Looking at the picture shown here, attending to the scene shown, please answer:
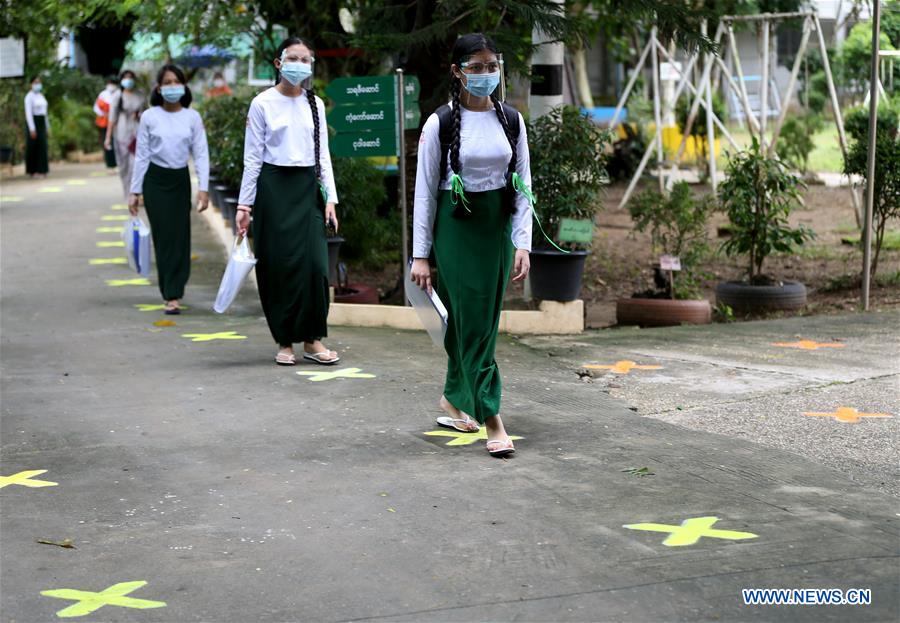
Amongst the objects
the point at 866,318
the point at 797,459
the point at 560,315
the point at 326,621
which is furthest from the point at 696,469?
the point at 866,318

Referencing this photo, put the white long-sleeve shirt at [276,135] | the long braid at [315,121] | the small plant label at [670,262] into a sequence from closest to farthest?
the white long-sleeve shirt at [276,135]
the long braid at [315,121]
the small plant label at [670,262]

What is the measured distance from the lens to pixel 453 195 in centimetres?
566

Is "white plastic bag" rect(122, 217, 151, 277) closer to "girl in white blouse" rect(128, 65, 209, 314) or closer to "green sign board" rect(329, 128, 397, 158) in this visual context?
"girl in white blouse" rect(128, 65, 209, 314)

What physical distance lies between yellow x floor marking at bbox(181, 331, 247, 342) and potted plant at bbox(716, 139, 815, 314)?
3.81 metres

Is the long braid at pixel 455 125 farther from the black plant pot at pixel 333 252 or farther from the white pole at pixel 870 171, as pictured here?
the white pole at pixel 870 171

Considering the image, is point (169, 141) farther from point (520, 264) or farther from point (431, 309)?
point (520, 264)

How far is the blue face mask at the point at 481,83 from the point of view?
556cm

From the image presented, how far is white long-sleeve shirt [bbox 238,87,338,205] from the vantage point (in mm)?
7469

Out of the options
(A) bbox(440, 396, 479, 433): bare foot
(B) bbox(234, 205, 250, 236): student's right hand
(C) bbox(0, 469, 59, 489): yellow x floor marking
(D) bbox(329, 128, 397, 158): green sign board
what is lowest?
(C) bbox(0, 469, 59, 489): yellow x floor marking

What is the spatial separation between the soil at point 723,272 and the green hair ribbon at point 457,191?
14.0 ft

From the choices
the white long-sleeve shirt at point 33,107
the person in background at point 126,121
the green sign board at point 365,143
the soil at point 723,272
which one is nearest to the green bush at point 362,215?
the soil at point 723,272

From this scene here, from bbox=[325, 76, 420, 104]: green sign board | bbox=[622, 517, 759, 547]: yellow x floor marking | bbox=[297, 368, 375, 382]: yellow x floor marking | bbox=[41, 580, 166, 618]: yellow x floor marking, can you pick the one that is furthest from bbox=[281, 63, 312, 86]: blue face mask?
bbox=[41, 580, 166, 618]: yellow x floor marking

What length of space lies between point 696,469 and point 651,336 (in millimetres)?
3548

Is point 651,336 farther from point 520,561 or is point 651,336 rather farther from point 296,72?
point 520,561
